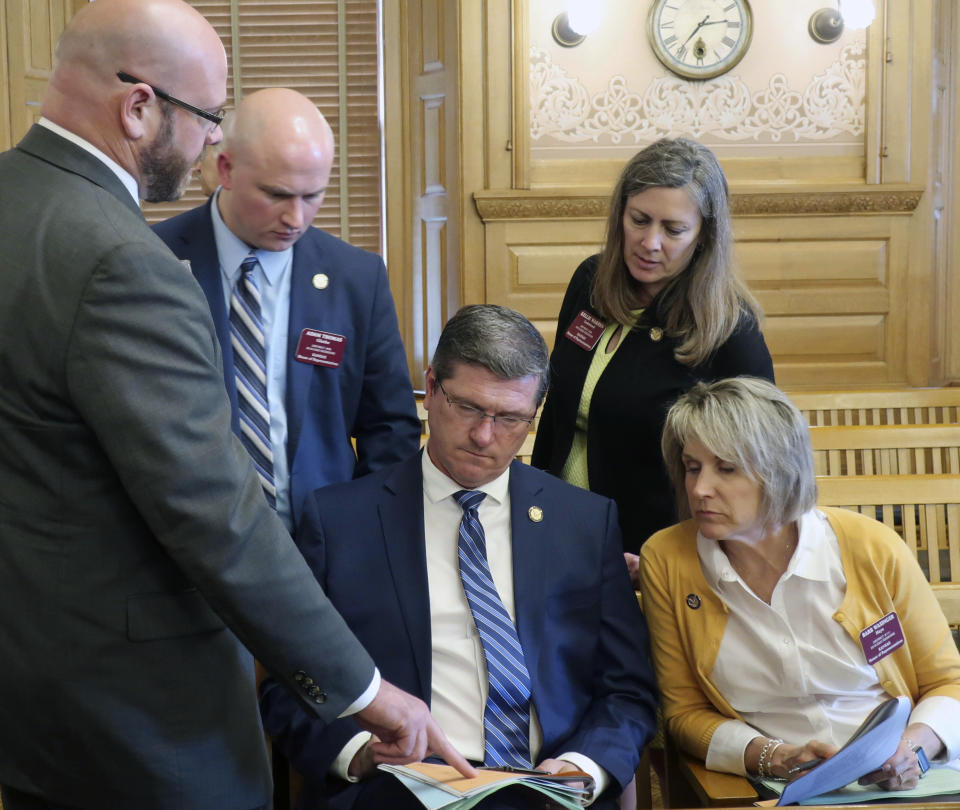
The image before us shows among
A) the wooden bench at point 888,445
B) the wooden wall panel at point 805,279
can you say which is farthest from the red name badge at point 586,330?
the wooden wall panel at point 805,279

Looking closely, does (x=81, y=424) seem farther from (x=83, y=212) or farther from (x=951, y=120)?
(x=951, y=120)

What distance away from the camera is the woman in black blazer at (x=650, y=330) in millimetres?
2443

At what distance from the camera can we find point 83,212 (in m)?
1.34

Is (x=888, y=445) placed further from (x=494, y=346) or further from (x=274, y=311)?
(x=274, y=311)

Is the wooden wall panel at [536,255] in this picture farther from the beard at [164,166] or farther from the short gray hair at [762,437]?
the beard at [164,166]

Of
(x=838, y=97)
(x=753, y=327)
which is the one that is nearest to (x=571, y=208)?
(x=838, y=97)

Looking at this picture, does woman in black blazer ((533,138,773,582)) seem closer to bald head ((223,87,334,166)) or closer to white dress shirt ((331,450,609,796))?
white dress shirt ((331,450,609,796))

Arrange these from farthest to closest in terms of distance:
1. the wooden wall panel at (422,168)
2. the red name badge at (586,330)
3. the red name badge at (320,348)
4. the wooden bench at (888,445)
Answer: the wooden wall panel at (422,168) < the wooden bench at (888,445) < the red name badge at (586,330) < the red name badge at (320,348)

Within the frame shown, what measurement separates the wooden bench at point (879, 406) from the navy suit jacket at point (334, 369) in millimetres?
2565

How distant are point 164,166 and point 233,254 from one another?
779 millimetres

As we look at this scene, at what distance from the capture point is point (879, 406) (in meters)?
4.62

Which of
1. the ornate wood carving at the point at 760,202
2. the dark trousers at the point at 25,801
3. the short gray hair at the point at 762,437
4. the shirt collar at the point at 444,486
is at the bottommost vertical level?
the dark trousers at the point at 25,801

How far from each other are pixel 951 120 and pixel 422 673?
5.40 metres

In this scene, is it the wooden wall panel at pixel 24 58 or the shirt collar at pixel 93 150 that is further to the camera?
the wooden wall panel at pixel 24 58
